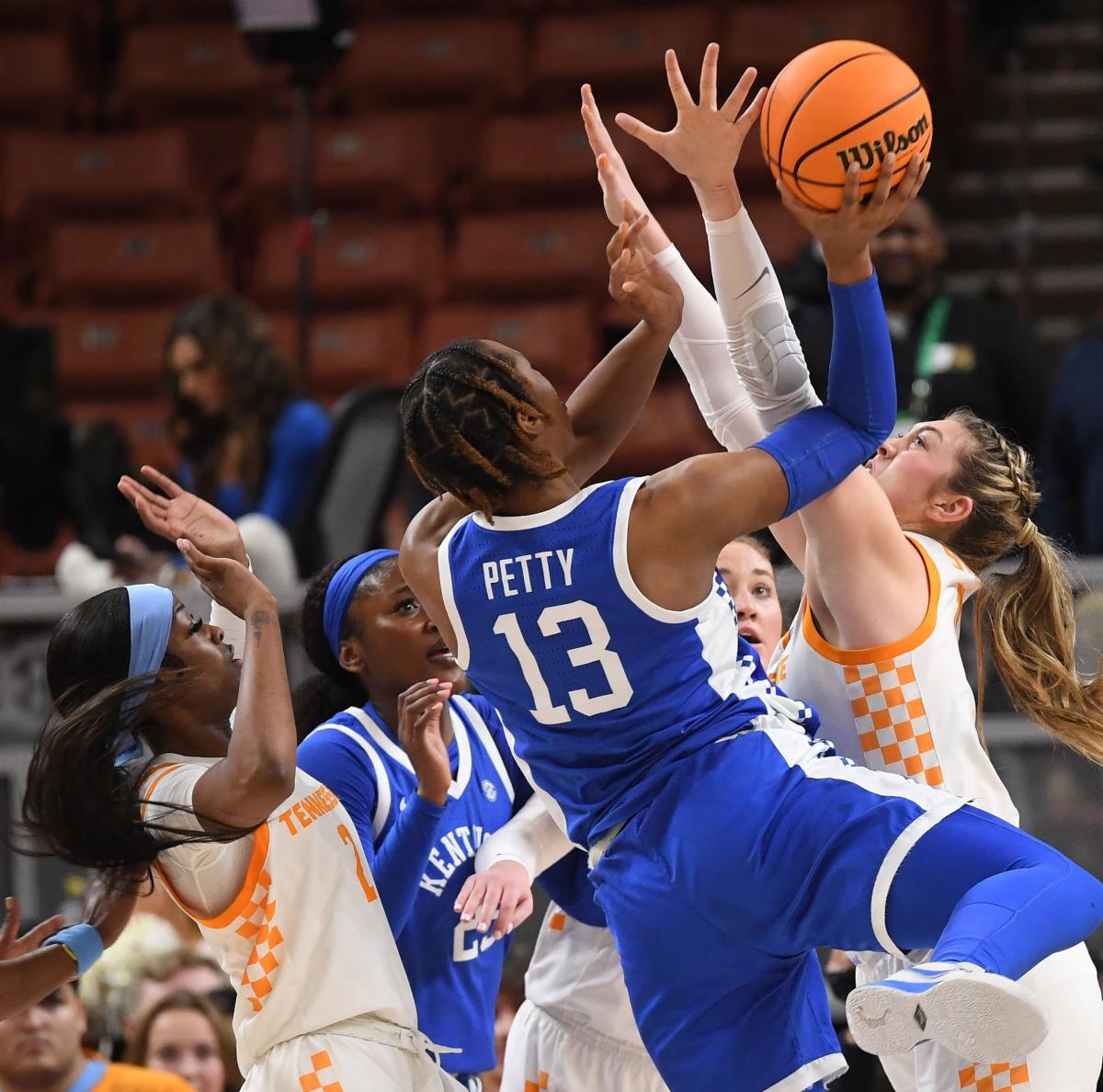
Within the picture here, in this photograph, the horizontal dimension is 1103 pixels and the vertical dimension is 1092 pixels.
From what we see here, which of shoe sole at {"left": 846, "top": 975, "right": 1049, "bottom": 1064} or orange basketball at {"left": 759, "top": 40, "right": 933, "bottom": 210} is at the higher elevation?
orange basketball at {"left": 759, "top": 40, "right": 933, "bottom": 210}

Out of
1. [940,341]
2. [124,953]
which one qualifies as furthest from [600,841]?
[940,341]

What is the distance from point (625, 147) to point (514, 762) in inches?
224

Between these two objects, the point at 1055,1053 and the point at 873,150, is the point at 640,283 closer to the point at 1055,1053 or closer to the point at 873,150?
the point at 873,150

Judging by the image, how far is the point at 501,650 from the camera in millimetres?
2943

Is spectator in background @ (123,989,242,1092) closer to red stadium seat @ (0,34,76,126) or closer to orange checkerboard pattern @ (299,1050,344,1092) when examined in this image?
orange checkerboard pattern @ (299,1050,344,1092)

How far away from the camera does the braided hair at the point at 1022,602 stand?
3.47m

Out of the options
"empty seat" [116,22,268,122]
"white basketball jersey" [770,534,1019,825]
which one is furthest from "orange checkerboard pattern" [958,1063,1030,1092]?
"empty seat" [116,22,268,122]

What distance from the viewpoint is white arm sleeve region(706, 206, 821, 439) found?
319cm

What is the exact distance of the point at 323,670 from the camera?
154 inches

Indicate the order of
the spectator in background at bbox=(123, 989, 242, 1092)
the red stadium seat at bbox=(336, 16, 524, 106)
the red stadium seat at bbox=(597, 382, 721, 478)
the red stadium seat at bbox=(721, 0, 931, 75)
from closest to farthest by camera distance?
1. the spectator in background at bbox=(123, 989, 242, 1092)
2. the red stadium seat at bbox=(597, 382, 721, 478)
3. the red stadium seat at bbox=(721, 0, 931, 75)
4. the red stadium seat at bbox=(336, 16, 524, 106)

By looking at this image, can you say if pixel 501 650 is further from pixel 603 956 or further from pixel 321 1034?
pixel 603 956

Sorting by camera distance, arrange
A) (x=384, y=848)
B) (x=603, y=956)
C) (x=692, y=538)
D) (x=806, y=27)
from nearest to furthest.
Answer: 1. (x=692, y=538)
2. (x=384, y=848)
3. (x=603, y=956)
4. (x=806, y=27)

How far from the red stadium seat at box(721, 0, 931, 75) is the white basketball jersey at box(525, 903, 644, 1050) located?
583 cm

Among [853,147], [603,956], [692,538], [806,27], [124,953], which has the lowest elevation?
[124,953]
